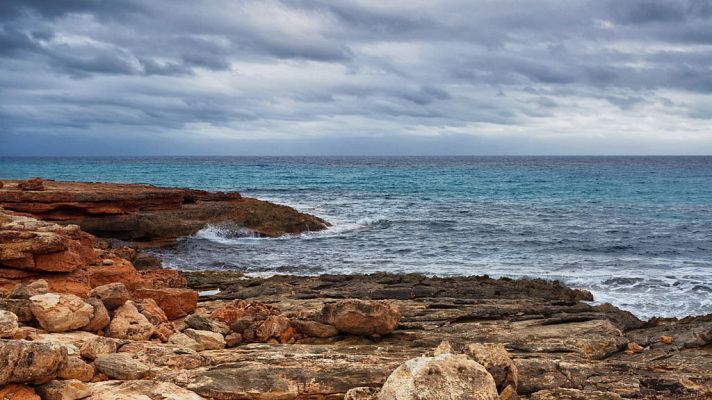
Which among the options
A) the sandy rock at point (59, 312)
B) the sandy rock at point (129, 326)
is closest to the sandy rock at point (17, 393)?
the sandy rock at point (59, 312)

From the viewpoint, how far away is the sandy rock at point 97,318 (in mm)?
9781

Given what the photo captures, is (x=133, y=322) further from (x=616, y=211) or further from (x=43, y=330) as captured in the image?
(x=616, y=211)

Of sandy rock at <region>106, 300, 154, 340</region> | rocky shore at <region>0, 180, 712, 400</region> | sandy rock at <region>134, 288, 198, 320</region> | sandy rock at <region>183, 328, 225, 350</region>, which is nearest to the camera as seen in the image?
rocky shore at <region>0, 180, 712, 400</region>

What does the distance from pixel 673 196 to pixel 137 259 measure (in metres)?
65.5

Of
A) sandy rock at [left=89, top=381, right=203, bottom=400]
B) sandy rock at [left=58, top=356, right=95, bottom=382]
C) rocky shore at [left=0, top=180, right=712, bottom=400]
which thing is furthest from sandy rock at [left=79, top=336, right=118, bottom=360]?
sandy rock at [left=89, top=381, right=203, bottom=400]

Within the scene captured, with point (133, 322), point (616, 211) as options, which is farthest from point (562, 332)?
point (616, 211)

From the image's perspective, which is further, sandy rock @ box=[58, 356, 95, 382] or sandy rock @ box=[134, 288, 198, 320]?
sandy rock @ box=[134, 288, 198, 320]

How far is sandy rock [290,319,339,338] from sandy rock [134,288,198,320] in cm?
246

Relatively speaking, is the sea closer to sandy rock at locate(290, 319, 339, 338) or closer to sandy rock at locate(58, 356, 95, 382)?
sandy rock at locate(290, 319, 339, 338)

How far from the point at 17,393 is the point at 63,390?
486 mm

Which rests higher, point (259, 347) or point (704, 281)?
point (259, 347)

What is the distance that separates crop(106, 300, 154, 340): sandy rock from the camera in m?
9.92

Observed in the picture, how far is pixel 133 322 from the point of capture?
33.4ft

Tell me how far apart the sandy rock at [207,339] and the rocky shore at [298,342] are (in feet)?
0.11
